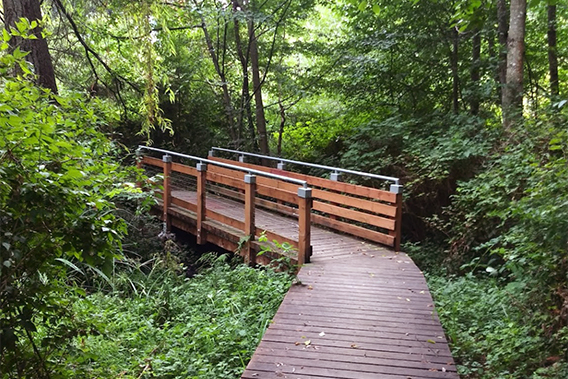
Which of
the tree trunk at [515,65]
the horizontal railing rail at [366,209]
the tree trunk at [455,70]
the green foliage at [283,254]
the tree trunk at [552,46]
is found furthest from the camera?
the tree trunk at [455,70]

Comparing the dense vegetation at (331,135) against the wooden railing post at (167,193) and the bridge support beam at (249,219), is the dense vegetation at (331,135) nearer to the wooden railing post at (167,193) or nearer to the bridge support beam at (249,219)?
the wooden railing post at (167,193)

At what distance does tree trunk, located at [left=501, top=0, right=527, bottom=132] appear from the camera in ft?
22.3

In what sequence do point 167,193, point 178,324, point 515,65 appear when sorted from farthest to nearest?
point 167,193
point 515,65
point 178,324

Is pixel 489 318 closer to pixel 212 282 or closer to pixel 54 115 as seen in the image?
pixel 212 282

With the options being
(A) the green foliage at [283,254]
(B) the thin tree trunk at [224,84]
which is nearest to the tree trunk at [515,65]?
(A) the green foliage at [283,254]

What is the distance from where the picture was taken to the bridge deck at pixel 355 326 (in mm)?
3188

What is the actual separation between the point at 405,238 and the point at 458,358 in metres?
4.56

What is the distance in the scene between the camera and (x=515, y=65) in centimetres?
700

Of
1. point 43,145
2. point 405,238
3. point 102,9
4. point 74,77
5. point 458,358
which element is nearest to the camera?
point 43,145

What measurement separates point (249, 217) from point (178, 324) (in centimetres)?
202

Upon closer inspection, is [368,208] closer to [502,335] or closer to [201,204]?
[502,335]

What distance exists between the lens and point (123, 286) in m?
6.08

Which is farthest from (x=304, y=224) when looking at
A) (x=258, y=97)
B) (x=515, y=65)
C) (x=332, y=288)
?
(x=258, y=97)

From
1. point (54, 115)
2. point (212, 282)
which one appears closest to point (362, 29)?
point (212, 282)
